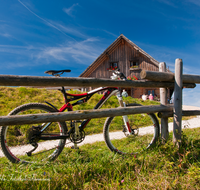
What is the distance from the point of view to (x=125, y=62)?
15.0 m

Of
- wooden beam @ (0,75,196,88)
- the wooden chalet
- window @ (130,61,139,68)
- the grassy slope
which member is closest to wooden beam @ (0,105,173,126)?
wooden beam @ (0,75,196,88)

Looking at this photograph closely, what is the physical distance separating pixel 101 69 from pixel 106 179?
13.9 m

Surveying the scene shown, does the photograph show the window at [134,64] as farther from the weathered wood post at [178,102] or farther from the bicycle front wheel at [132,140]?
the weathered wood post at [178,102]

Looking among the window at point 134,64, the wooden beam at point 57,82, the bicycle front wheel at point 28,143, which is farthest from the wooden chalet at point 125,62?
the wooden beam at point 57,82

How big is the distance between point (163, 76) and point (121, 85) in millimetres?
933

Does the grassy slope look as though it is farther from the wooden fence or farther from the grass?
the wooden fence

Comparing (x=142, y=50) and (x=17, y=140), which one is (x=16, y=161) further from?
(x=142, y=50)

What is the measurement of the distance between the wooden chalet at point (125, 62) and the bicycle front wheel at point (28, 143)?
34.1ft

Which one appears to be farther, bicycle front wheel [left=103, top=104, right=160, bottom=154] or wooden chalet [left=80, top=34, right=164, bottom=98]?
wooden chalet [left=80, top=34, right=164, bottom=98]

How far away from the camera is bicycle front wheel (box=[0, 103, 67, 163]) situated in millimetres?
2814

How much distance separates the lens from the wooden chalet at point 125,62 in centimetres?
1443

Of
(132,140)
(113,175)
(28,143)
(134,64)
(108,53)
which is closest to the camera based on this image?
(113,175)

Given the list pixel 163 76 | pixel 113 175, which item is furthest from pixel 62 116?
pixel 163 76

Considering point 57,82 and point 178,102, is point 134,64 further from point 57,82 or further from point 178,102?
point 57,82
